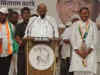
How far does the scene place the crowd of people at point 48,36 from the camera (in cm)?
820

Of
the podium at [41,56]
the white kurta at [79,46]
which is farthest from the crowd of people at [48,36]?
the podium at [41,56]

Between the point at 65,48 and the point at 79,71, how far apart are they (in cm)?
96

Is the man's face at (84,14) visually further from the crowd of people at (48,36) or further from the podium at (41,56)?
the podium at (41,56)

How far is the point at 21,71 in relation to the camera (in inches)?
354

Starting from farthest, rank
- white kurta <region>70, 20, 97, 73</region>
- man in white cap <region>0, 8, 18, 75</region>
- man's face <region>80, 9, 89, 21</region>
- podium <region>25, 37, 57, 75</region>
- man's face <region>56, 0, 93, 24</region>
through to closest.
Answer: man's face <region>56, 0, 93, 24</region> < white kurta <region>70, 20, 97, 73</region> < man's face <region>80, 9, 89, 21</region> < man in white cap <region>0, 8, 18, 75</region> < podium <region>25, 37, 57, 75</region>

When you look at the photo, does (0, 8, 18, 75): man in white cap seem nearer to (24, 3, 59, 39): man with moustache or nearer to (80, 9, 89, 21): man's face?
(24, 3, 59, 39): man with moustache

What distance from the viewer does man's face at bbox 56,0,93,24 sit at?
1081 cm

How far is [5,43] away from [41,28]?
0.83 meters

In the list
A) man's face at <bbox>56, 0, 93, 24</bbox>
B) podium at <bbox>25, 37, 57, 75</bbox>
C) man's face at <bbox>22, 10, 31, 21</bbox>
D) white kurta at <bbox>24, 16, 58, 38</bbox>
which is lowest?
podium at <bbox>25, 37, 57, 75</bbox>

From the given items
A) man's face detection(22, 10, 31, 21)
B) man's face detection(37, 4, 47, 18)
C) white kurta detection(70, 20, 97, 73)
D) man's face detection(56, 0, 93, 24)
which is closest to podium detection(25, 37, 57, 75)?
man's face detection(37, 4, 47, 18)

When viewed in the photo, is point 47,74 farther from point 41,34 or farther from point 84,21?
point 84,21

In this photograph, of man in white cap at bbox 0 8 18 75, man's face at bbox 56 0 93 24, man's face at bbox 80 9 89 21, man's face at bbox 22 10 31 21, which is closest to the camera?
man in white cap at bbox 0 8 18 75

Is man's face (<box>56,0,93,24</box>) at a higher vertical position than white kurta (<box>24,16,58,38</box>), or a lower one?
higher

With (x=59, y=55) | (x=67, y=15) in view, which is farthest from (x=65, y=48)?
(x=67, y=15)
